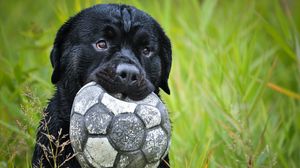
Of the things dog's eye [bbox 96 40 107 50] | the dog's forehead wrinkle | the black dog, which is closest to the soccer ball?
the black dog

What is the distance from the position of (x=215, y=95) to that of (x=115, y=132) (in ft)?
6.52

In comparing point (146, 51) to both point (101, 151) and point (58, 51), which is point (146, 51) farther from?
point (101, 151)

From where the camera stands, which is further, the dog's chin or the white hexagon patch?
the dog's chin

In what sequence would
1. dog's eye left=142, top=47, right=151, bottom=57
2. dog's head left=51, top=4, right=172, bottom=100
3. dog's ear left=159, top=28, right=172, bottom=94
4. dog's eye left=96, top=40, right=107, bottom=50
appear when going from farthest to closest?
dog's ear left=159, top=28, right=172, bottom=94 < dog's eye left=142, top=47, right=151, bottom=57 < dog's eye left=96, top=40, right=107, bottom=50 < dog's head left=51, top=4, right=172, bottom=100

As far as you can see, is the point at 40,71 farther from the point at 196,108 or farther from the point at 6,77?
the point at 196,108

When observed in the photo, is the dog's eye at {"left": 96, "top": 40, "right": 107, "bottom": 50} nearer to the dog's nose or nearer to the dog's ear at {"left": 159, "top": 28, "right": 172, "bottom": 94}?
the dog's nose

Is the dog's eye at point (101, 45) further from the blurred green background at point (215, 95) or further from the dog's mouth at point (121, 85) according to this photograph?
the blurred green background at point (215, 95)

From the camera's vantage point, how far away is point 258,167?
4.96 meters

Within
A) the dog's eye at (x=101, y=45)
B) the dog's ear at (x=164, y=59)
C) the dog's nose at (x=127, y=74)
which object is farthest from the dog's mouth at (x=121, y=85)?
the dog's ear at (x=164, y=59)

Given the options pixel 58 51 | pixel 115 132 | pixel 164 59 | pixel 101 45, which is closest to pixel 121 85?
pixel 115 132

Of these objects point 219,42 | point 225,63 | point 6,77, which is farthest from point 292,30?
point 6,77

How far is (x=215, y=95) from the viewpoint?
217 inches

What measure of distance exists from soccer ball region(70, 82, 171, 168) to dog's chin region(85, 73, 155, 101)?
72 mm

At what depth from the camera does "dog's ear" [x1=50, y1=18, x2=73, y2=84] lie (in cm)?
458
